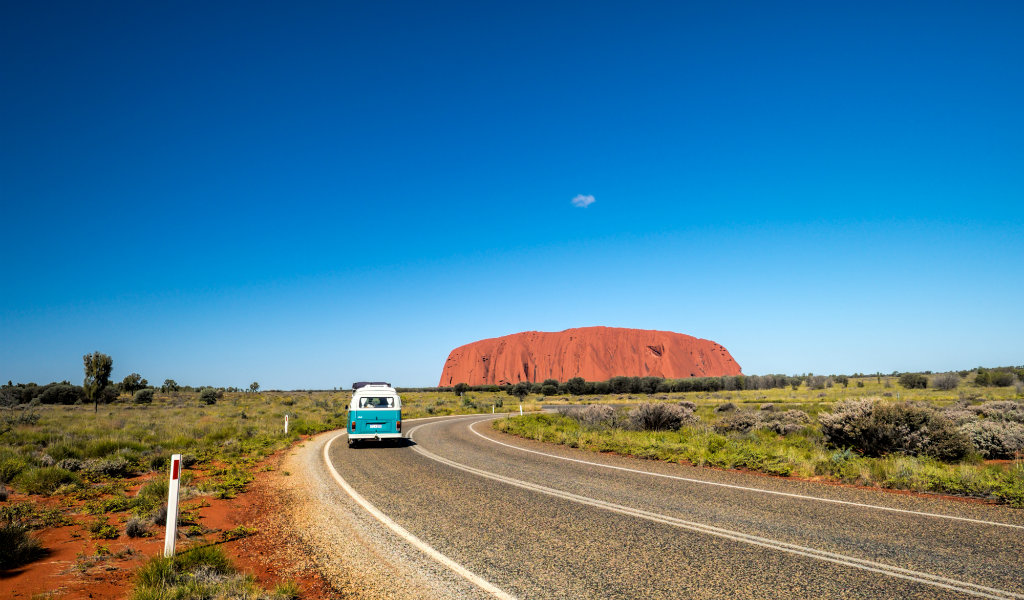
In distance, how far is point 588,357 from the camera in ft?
455

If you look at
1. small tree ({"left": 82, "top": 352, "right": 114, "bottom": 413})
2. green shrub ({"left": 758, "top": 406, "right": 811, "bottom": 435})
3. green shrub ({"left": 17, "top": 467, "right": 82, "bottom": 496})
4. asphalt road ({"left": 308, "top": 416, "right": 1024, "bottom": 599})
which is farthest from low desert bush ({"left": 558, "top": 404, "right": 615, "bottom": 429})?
small tree ({"left": 82, "top": 352, "right": 114, "bottom": 413})

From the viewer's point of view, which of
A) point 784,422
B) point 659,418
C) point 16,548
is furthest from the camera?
point 784,422

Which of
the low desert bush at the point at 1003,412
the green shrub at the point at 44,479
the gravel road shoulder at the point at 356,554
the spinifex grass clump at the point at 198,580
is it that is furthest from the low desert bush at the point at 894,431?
the green shrub at the point at 44,479

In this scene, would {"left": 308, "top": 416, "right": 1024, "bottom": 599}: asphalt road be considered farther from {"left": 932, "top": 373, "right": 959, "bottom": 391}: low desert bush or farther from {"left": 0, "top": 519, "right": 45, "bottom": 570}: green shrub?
{"left": 932, "top": 373, "right": 959, "bottom": 391}: low desert bush

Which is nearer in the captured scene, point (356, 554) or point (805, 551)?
point (805, 551)

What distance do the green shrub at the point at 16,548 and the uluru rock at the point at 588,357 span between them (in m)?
130

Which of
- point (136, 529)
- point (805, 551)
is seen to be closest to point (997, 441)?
point (805, 551)

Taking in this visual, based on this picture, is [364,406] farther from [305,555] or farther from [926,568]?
[926,568]

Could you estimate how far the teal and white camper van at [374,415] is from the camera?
54.2 feet

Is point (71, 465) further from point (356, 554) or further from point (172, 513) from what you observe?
point (356, 554)

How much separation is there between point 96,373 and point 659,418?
40163 millimetres

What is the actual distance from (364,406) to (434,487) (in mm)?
7815

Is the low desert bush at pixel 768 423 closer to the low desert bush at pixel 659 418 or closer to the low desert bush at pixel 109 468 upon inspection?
the low desert bush at pixel 659 418

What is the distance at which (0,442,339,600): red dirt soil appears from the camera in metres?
4.95
